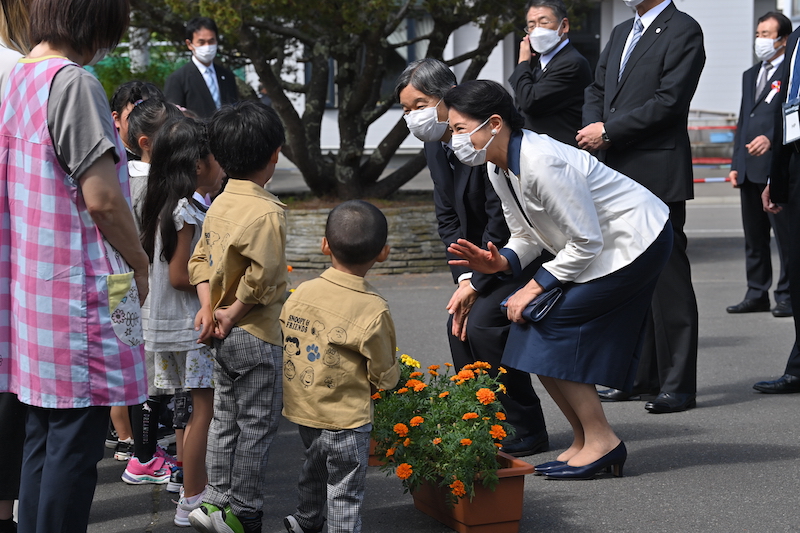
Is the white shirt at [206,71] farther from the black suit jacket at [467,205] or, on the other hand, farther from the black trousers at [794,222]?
the black trousers at [794,222]

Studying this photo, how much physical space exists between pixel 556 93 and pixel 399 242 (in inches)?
182

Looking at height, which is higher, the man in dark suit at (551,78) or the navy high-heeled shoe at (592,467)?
the man in dark suit at (551,78)

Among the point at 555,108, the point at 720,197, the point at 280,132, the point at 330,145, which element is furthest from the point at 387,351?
the point at 330,145

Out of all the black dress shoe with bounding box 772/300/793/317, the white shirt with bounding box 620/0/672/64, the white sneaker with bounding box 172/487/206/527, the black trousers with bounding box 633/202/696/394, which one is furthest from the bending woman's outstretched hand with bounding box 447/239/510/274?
the black dress shoe with bounding box 772/300/793/317

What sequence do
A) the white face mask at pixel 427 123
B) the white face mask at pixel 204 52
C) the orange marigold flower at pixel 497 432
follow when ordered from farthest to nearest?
the white face mask at pixel 204 52 → the white face mask at pixel 427 123 → the orange marigold flower at pixel 497 432

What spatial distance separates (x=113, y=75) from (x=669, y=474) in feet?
31.7

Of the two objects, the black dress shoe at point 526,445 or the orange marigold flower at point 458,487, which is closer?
the orange marigold flower at point 458,487

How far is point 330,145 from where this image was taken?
2309 cm

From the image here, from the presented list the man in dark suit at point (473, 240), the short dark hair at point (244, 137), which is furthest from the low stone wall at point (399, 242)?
the short dark hair at point (244, 137)

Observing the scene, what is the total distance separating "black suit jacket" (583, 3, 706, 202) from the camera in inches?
193

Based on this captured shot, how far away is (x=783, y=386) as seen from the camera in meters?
5.32

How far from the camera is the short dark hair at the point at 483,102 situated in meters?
3.65

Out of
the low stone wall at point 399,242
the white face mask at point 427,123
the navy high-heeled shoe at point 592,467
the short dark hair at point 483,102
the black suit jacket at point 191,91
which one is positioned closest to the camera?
the short dark hair at point 483,102

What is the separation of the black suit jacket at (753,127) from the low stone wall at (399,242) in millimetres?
3161
